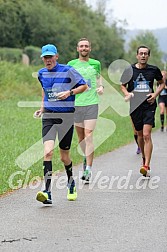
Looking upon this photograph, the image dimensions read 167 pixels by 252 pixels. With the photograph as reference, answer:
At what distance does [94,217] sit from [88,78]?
3.12m

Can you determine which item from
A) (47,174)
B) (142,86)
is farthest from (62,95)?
(142,86)

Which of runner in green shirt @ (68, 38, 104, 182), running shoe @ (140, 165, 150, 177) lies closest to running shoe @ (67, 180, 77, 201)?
runner in green shirt @ (68, 38, 104, 182)

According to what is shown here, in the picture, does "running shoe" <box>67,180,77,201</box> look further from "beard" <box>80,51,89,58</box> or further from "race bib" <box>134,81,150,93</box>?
"race bib" <box>134,81,150,93</box>

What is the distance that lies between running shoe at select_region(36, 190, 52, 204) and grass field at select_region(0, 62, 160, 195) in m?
1.15

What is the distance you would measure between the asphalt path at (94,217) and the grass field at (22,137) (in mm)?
530

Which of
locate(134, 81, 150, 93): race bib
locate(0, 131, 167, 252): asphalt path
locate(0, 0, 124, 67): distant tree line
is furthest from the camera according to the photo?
locate(0, 0, 124, 67): distant tree line

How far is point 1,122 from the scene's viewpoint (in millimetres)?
20016

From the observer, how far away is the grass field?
10.5 metres

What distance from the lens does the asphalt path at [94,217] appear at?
239 inches

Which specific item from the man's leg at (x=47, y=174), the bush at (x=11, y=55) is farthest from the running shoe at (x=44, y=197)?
the bush at (x=11, y=55)

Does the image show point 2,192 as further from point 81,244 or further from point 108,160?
point 108,160

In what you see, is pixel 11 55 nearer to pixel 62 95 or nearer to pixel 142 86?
pixel 142 86

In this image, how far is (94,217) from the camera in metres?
7.36

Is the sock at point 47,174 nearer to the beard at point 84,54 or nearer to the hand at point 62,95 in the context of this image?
the hand at point 62,95
